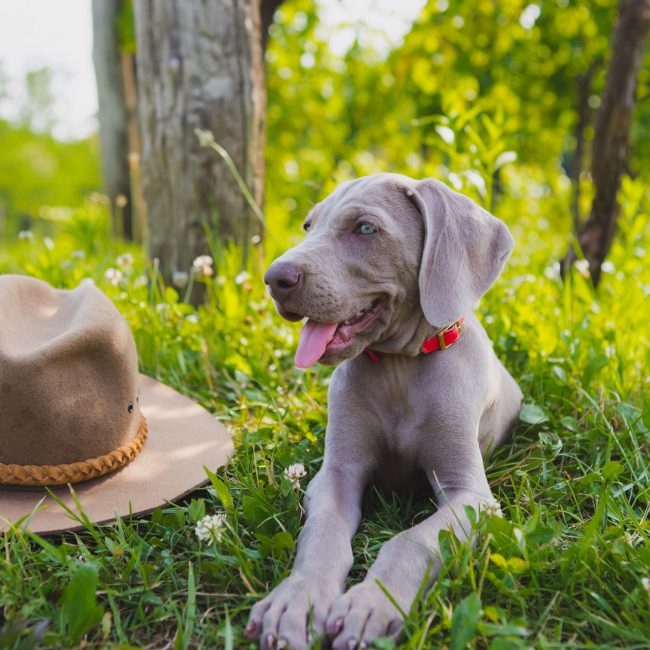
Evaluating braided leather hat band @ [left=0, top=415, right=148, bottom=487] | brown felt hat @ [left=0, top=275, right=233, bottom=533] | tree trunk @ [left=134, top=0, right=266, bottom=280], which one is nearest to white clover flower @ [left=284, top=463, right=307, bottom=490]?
brown felt hat @ [left=0, top=275, right=233, bottom=533]

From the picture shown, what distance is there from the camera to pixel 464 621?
68.8 inches

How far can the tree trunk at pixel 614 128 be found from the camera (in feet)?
15.1

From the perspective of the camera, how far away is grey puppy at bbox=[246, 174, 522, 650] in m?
2.21

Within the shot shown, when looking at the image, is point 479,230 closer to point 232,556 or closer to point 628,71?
point 232,556

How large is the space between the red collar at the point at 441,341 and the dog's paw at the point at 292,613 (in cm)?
86

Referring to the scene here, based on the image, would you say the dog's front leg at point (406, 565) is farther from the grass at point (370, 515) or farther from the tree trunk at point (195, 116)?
the tree trunk at point (195, 116)

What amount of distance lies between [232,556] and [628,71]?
4.18 metres

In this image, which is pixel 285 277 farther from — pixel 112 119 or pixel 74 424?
pixel 112 119

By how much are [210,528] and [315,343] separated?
2.17ft

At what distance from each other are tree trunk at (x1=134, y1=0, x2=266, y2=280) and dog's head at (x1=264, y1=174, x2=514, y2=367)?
2.14 metres

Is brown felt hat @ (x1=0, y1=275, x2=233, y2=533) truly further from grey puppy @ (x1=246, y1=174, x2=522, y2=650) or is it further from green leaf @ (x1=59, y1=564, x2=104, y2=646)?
grey puppy @ (x1=246, y1=174, x2=522, y2=650)

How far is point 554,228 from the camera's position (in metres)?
11.6

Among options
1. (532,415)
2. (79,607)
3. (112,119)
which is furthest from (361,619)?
(112,119)

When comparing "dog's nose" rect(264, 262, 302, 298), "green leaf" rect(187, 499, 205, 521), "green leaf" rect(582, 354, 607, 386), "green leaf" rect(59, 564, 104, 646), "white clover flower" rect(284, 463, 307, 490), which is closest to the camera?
"green leaf" rect(59, 564, 104, 646)
